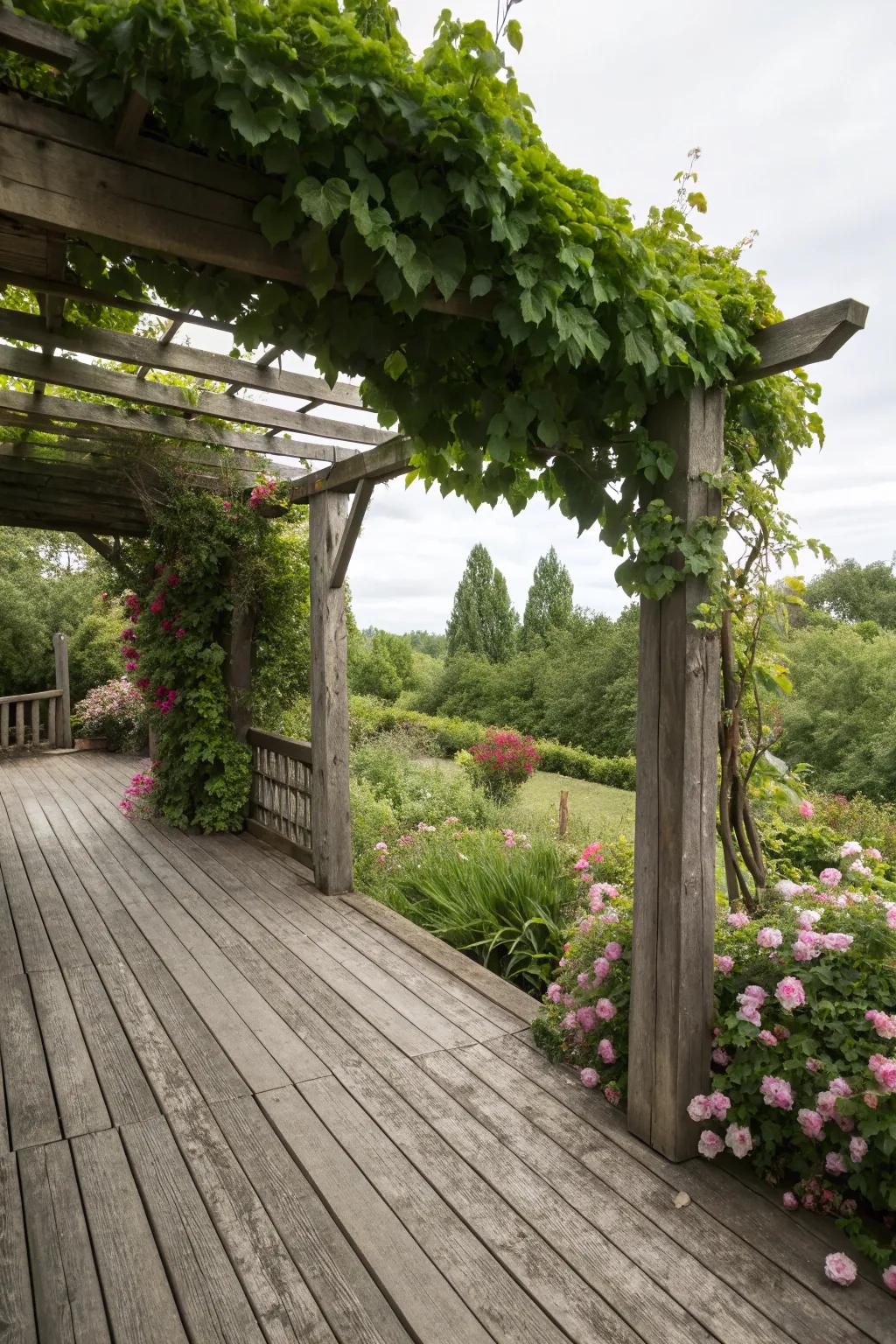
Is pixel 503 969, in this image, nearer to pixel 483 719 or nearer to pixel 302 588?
pixel 302 588

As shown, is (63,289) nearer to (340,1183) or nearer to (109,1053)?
(109,1053)

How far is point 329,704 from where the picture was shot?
14.3 ft

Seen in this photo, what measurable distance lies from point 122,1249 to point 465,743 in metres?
11.0

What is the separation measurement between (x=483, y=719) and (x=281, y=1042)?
12783mm

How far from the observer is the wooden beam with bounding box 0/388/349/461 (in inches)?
150

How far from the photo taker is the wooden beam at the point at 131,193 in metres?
1.39

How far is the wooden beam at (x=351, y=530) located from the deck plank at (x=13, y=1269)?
9.58ft

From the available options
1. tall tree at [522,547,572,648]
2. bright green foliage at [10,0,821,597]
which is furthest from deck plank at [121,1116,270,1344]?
tall tree at [522,547,572,648]

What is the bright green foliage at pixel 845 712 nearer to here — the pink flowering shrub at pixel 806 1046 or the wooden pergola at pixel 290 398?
the pink flowering shrub at pixel 806 1046

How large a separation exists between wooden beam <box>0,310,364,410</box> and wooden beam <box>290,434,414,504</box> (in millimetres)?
256

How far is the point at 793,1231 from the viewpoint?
182cm

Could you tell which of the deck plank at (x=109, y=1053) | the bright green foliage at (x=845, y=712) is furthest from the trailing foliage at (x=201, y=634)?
the bright green foliage at (x=845, y=712)

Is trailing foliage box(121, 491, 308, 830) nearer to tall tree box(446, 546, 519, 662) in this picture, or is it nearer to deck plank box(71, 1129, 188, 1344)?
deck plank box(71, 1129, 188, 1344)

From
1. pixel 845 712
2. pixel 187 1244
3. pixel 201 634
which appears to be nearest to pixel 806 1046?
pixel 187 1244
